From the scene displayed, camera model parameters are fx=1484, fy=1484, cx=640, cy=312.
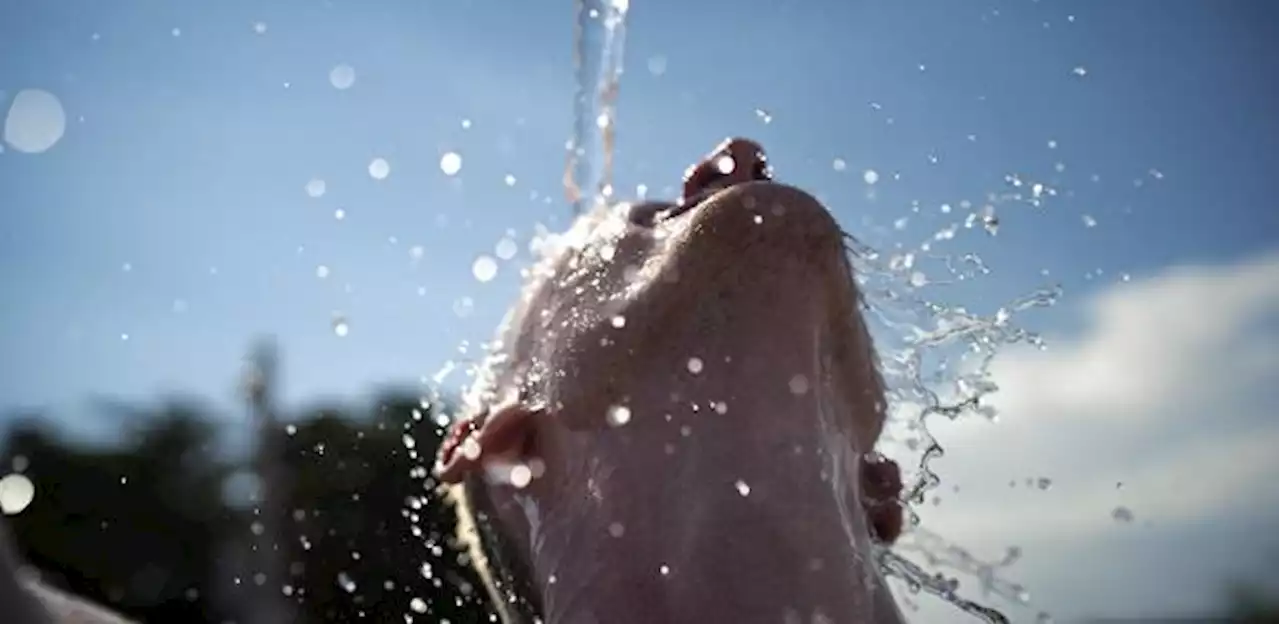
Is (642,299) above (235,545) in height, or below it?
below

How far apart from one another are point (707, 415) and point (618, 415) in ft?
0.54

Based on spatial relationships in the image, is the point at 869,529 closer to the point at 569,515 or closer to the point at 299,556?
the point at 569,515

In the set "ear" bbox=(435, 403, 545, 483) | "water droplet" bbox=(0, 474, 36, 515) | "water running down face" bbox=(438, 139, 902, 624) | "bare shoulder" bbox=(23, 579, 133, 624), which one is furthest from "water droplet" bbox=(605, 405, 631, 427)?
"bare shoulder" bbox=(23, 579, 133, 624)

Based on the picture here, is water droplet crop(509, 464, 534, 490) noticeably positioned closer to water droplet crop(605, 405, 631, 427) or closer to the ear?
the ear

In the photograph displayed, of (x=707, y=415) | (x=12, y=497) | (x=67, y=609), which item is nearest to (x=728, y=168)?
(x=707, y=415)

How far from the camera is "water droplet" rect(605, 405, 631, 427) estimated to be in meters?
2.46

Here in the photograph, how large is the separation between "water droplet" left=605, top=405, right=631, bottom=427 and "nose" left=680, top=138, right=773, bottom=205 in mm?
368

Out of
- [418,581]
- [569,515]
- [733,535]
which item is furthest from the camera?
[418,581]

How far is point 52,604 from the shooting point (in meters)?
0.57

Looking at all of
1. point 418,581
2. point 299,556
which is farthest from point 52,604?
point 299,556

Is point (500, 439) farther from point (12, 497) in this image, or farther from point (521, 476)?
point (12, 497)

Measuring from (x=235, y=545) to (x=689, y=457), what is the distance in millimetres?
19735

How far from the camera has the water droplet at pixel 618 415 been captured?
8.06 feet

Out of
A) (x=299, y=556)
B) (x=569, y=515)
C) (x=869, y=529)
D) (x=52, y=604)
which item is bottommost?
(x=52, y=604)
